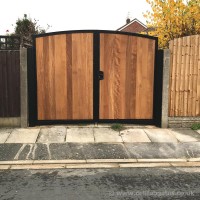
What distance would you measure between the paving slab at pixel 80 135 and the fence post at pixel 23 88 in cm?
122

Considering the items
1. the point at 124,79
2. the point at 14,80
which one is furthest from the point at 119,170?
the point at 14,80

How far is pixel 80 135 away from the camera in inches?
301

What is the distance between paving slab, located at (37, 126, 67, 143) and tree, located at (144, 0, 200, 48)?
5.48 m

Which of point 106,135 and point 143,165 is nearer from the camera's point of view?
point 143,165

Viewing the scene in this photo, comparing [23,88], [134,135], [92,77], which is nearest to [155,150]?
[134,135]

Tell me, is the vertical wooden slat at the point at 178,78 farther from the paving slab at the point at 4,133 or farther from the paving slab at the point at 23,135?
the paving slab at the point at 4,133

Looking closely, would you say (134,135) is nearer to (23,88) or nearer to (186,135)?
(186,135)

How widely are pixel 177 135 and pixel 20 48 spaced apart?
4.54 m

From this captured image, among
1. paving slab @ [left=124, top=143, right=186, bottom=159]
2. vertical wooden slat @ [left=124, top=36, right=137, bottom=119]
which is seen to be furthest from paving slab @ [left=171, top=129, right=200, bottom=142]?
vertical wooden slat @ [left=124, top=36, right=137, bottom=119]

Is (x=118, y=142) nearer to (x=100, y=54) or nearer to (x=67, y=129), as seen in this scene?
(x=67, y=129)

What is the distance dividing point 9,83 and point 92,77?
7.14 feet

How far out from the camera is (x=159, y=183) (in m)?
5.24

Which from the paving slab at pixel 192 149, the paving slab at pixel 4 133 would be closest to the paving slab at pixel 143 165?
the paving slab at pixel 192 149

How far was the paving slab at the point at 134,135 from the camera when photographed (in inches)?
292
